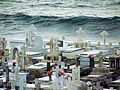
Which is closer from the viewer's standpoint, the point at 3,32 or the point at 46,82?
the point at 46,82

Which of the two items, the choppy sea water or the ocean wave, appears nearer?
the choppy sea water

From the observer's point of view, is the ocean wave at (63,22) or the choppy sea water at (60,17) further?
the ocean wave at (63,22)

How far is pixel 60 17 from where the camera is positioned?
30844 millimetres

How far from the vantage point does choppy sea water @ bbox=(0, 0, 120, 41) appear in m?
28.5

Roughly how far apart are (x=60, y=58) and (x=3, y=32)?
38.4ft

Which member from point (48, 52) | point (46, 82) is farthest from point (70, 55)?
point (46, 82)

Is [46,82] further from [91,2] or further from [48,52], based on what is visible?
[91,2]

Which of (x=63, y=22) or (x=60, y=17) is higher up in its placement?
(x=60, y=17)

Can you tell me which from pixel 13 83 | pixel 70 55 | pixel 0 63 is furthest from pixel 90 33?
pixel 13 83

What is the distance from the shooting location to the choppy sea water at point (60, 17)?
93.5ft

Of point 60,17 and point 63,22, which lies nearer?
point 63,22

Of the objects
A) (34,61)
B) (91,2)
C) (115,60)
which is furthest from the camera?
(91,2)

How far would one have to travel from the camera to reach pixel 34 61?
1730 centimetres

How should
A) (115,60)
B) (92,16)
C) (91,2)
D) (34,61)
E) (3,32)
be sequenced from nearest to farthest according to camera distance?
1. (115,60)
2. (34,61)
3. (3,32)
4. (92,16)
5. (91,2)
